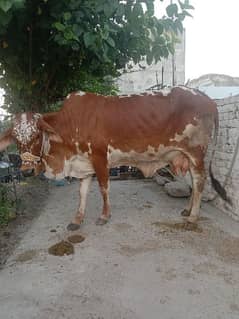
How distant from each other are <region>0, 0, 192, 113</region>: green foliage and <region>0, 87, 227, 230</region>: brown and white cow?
661 millimetres

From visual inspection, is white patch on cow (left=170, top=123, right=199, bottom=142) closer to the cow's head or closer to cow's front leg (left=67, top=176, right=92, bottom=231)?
cow's front leg (left=67, top=176, right=92, bottom=231)

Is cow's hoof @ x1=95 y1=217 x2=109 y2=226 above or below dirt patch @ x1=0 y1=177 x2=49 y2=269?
above

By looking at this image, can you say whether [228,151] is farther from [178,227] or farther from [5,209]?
[5,209]

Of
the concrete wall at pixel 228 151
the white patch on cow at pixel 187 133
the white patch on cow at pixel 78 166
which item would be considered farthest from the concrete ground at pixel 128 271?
the white patch on cow at pixel 187 133

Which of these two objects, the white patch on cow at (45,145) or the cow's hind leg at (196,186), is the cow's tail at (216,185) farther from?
the white patch on cow at (45,145)

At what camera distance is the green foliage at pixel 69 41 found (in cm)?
335

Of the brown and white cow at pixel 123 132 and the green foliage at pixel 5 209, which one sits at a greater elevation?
the brown and white cow at pixel 123 132

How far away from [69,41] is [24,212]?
2.58 metres

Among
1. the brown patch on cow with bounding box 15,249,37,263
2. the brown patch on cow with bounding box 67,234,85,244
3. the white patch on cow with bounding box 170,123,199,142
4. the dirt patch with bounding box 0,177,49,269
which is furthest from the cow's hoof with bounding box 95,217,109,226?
the white patch on cow with bounding box 170,123,199,142

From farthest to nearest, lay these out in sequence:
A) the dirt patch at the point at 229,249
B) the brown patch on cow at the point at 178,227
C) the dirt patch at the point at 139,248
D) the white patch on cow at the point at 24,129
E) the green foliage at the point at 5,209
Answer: the green foliage at the point at 5,209 < the brown patch on cow at the point at 178,227 < the white patch on cow at the point at 24,129 < the dirt patch at the point at 139,248 < the dirt patch at the point at 229,249

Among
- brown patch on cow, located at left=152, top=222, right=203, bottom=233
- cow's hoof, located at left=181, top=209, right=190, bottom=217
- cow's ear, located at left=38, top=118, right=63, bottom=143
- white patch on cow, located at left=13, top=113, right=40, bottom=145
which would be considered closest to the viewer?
white patch on cow, located at left=13, top=113, right=40, bottom=145

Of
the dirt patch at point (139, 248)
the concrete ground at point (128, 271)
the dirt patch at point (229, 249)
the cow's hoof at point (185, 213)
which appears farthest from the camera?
the cow's hoof at point (185, 213)

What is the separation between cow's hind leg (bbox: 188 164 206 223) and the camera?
427 cm

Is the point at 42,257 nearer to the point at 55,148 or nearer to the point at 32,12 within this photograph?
the point at 55,148
